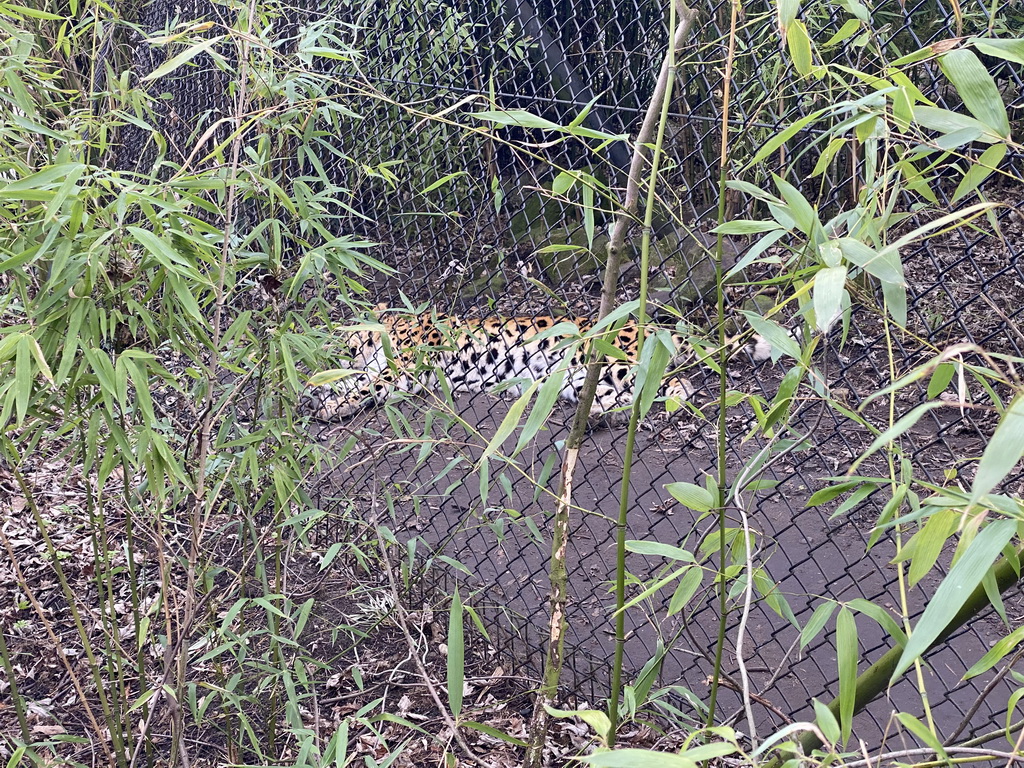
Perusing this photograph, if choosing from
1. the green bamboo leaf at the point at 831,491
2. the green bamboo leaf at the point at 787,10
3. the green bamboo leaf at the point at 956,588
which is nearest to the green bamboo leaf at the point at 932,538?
the green bamboo leaf at the point at 956,588

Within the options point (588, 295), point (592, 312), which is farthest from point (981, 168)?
point (588, 295)

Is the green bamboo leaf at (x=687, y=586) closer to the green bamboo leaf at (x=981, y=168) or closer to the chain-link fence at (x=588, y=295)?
the chain-link fence at (x=588, y=295)

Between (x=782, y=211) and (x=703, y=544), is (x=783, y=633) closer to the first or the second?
(x=703, y=544)

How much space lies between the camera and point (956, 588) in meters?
0.52

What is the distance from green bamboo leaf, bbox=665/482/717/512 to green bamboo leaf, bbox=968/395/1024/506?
556mm

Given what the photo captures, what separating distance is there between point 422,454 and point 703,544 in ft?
2.20

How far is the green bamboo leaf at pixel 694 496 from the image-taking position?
1005 mm

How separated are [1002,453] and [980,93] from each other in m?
0.34

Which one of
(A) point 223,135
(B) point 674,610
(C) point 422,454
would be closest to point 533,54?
(A) point 223,135

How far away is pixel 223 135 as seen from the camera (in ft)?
8.64

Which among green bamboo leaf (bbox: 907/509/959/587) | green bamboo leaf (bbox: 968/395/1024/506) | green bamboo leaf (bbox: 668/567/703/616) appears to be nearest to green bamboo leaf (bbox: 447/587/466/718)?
green bamboo leaf (bbox: 668/567/703/616)

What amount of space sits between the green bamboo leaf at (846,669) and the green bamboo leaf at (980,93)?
47 centimetres

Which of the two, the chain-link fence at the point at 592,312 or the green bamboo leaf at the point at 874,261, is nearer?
the green bamboo leaf at the point at 874,261

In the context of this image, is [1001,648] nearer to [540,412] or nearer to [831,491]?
[831,491]
